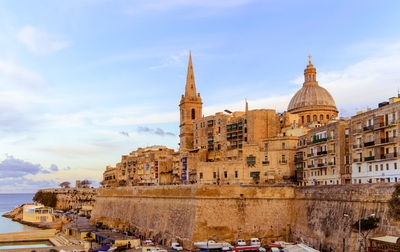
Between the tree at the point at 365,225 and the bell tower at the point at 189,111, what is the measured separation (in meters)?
43.7

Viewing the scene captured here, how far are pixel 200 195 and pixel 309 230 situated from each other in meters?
11.0

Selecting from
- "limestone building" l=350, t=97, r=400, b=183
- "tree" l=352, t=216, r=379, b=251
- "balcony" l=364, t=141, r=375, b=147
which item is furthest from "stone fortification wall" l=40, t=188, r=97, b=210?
"tree" l=352, t=216, r=379, b=251

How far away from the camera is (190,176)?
218 feet

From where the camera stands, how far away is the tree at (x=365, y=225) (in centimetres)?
3256

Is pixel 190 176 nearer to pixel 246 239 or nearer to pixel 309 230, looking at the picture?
pixel 246 239

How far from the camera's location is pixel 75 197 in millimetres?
105312

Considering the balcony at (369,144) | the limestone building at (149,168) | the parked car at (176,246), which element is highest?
the balcony at (369,144)

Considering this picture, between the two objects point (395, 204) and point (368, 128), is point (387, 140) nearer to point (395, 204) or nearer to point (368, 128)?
point (368, 128)

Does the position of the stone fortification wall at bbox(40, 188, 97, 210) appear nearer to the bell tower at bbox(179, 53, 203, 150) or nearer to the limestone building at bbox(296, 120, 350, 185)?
the bell tower at bbox(179, 53, 203, 150)

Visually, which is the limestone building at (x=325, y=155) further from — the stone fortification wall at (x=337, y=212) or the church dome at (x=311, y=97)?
the church dome at (x=311, y=97)

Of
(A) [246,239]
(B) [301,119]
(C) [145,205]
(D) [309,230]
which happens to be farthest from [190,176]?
(D) [309,230]

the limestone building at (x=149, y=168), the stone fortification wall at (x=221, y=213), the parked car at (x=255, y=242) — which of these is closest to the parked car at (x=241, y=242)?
the parked car at (x=255, y=242)

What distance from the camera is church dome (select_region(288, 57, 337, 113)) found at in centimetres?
6838

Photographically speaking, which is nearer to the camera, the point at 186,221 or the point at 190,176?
the point at 186,221
